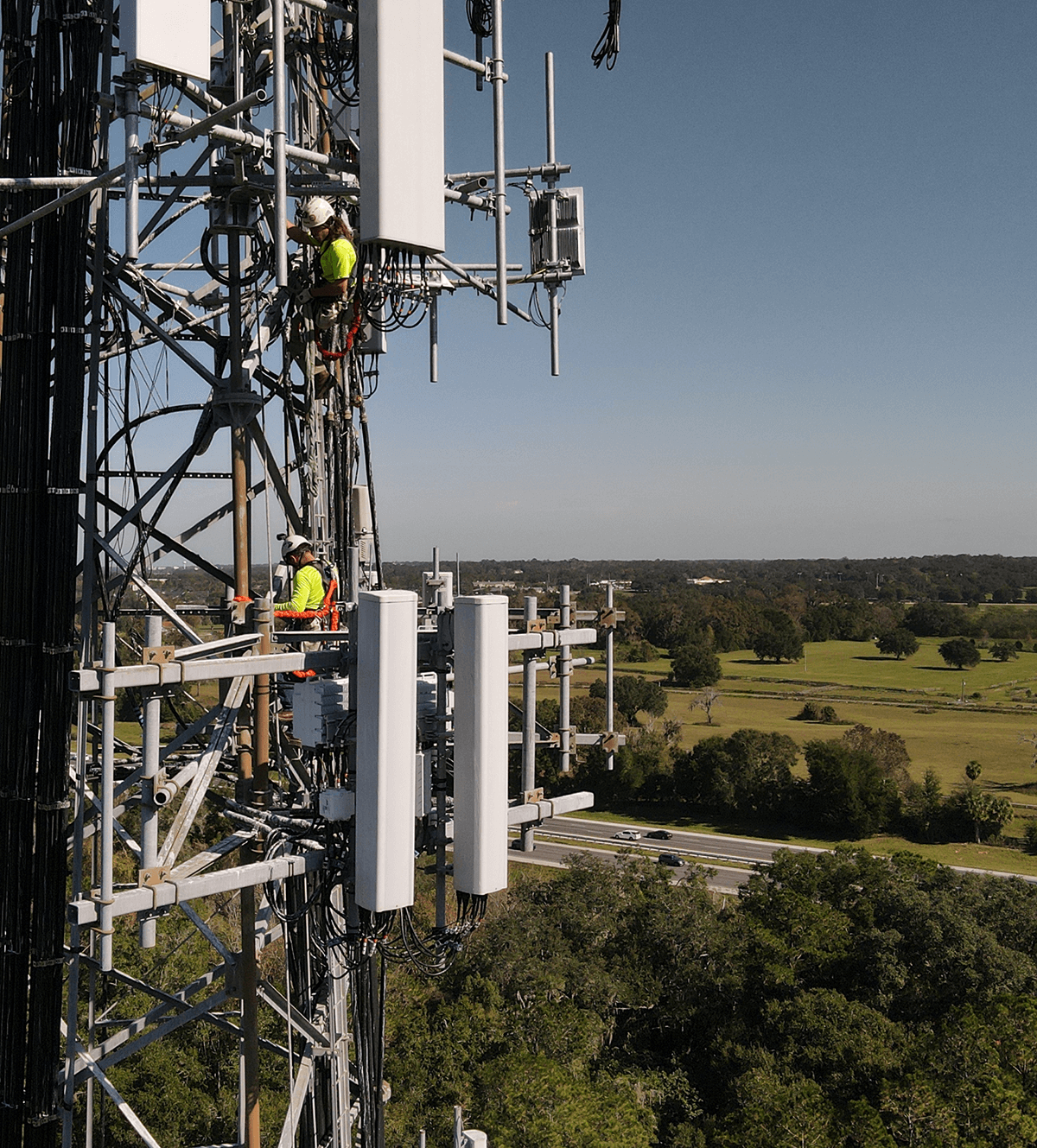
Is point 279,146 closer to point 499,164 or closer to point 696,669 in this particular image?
point 499,164

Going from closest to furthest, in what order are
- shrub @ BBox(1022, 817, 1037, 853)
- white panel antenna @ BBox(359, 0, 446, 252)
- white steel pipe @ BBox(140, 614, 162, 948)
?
white steel pipe @ BBox(140, 614, 162, 948) → white panel antenna @ BBox(359, 0, 446, 252) → shrub @ BBox(1022, 817, 1037, 853)

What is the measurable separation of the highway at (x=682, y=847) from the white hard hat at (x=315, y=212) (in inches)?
2216

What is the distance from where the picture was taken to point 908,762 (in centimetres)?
9075

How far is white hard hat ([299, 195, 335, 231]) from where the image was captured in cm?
1000

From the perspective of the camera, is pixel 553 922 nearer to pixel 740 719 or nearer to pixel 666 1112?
pixel 666 1112

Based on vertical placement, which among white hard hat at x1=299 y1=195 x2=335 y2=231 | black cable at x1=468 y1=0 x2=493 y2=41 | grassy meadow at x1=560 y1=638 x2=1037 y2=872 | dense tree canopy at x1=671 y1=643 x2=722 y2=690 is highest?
black cable at x1=468 y1=0 x2=493 y2=41

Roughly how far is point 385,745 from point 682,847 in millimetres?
67119

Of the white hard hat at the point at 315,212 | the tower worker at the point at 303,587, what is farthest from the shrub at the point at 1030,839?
the white hard hat at the point at 315,212

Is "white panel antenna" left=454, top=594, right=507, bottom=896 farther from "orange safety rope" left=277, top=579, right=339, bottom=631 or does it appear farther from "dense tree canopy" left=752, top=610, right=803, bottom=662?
"dense tree canopy" left=752, top=610, right=803, bottom=662

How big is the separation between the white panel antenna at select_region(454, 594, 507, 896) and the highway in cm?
5516

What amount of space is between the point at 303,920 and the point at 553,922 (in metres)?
36.8

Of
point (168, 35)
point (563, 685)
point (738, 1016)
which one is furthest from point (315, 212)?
point (738, 1016)

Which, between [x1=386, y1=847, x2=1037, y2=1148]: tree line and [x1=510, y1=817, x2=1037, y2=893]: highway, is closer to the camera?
[x1=386, y1=847, x2=1037, y2=1148]: tree line

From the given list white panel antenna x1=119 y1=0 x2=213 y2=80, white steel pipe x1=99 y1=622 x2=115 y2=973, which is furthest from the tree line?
white panel antenna x1=119 y1=0 x2=213 y2=80
